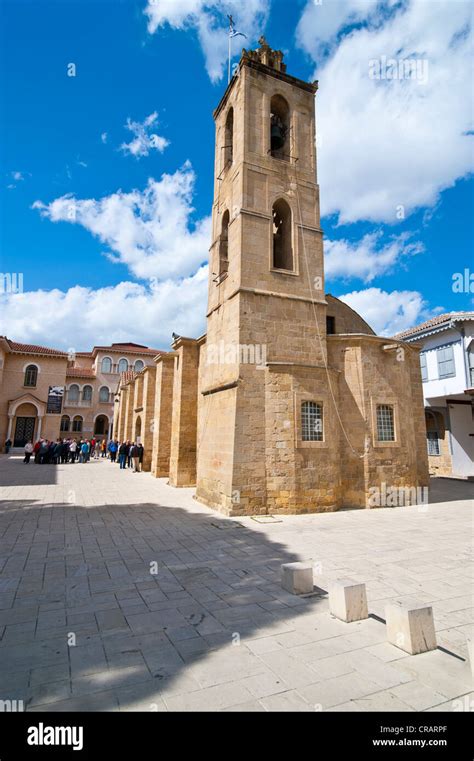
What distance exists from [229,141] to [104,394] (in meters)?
35.5

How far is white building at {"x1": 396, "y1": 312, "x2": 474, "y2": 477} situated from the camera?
18.5 metres

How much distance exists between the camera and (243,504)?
1021cm

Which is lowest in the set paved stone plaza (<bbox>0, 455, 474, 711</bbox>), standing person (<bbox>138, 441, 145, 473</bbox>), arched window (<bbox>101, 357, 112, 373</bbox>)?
paved stone plaza (<bbox>0, 455, 474, 711</bbox>)

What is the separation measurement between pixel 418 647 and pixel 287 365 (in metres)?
8.04

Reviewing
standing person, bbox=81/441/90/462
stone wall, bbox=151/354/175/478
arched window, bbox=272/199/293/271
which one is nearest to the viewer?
arched window, bbox=272/199/293/271

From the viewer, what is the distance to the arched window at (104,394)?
44.3m

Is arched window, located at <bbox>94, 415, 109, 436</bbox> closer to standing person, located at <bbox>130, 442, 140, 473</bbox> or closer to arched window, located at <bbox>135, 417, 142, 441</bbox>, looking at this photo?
arched window, located at <bbox>135, 417, 142, 441</bbox>

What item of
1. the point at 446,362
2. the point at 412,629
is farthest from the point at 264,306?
the point at 446,362

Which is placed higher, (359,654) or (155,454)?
(155,454)

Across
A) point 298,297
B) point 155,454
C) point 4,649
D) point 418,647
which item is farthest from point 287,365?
point 155,454

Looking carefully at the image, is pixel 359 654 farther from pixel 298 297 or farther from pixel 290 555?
pixel 298 297

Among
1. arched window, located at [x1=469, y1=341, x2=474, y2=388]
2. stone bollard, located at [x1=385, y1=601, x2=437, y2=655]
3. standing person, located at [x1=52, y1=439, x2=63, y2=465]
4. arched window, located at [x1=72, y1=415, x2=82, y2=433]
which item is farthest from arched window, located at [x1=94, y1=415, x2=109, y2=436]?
stone bollard, located at [x1=385, y1=601, x2=437, y2=655]

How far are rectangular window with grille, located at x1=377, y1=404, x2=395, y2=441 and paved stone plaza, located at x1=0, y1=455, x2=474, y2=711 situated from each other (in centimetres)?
334

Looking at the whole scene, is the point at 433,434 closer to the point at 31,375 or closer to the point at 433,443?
the point at 433,443
